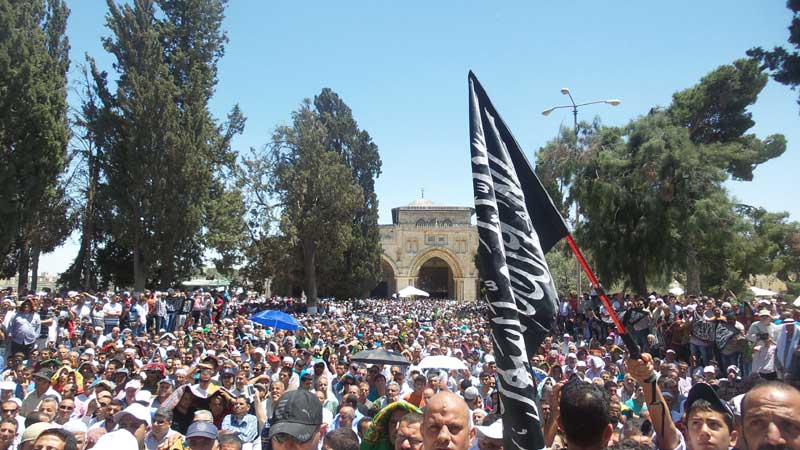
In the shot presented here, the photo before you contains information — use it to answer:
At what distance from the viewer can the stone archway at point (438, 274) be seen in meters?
55.6

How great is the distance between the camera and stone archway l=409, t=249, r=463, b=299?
55625mm

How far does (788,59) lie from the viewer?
1473 cm

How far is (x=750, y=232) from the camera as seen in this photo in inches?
815

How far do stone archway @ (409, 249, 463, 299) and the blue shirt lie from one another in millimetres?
49423

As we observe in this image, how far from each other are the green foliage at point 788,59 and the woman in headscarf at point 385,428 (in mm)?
14831

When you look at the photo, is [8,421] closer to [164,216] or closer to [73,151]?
[164,216]

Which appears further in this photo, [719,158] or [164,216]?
[164,216]

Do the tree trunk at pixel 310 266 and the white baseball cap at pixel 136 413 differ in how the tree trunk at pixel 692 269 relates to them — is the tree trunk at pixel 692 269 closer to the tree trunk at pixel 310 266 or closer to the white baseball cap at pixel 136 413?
the tree trunk at pixel 310 266

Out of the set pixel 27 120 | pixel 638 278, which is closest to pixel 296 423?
pixel 638 278

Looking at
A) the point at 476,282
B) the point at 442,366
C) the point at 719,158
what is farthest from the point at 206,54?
the point at 476,282

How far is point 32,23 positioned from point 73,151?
6366mm

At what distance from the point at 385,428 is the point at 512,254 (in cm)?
140

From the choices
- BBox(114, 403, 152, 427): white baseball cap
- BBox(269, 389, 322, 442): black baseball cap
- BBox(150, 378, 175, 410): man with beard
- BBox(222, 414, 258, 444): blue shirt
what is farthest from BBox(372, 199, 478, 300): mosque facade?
BBox(269, 389, 322, 442): black baseball cap

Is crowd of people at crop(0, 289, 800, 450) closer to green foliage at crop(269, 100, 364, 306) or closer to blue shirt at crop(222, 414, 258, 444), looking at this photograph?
blue shirt at crop(222, 414, 258, 444)
